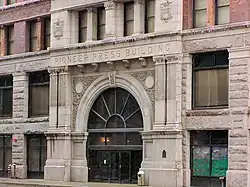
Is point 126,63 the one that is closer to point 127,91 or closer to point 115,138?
point 127,91

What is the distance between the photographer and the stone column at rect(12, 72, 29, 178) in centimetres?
4459

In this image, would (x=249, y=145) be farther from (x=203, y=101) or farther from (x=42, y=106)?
(x=42, y=106)

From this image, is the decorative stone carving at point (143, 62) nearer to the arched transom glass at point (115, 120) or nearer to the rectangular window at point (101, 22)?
the arched transom glass at point (115, 120)

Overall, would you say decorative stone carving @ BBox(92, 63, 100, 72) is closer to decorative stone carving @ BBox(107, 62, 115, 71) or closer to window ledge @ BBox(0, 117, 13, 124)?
decorative stone carving @ BBox(107, 62, 115, 71)

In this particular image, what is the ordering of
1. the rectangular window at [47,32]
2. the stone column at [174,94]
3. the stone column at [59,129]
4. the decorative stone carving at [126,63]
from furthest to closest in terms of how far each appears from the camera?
1. the rectangular window at [47,32]
2. the stone column at [59,129]
3. the decorative stone carving at [126,63]
4. the stone column at [174,94]

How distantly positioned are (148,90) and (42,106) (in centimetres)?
963

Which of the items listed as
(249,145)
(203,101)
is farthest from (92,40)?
(249,145)

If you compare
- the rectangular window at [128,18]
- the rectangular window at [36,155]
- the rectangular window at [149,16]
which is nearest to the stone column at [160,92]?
the rectangular window at [149,16]

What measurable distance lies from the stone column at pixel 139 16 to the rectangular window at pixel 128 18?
74 cm

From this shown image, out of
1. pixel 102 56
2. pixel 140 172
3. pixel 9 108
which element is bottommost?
pixel 140 172

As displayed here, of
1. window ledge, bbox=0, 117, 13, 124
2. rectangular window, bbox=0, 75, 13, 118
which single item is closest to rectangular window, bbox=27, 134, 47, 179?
window ledge, bbox=0, 117, 13, 124

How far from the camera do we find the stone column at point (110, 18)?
128 ft

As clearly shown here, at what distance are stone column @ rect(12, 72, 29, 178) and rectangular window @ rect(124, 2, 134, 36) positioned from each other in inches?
370

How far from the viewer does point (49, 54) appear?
43.2 metres
